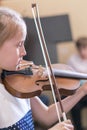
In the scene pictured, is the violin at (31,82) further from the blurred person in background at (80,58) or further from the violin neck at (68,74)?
the blurred person in background at (80,58)

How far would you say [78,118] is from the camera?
8.13 feet

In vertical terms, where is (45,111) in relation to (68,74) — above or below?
below

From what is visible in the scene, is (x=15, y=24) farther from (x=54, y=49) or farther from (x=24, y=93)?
(x=54, y=49)

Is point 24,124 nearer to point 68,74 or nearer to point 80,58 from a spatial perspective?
point 68,74

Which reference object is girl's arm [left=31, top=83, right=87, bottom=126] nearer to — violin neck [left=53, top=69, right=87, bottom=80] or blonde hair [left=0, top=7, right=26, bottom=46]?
violin neck [left=53, top=69, right=87, bottom=80]

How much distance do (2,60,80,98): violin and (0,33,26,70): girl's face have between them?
7cm

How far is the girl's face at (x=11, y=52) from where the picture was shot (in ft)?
3.41

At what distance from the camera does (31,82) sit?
3.87 feet

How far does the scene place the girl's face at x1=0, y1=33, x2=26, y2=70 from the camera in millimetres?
1039

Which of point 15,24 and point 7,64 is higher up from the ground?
point 15,24

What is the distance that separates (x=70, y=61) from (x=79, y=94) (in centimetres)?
166

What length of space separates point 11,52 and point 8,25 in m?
0.09

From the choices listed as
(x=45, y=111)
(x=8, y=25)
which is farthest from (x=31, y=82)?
(x=8, y=25)

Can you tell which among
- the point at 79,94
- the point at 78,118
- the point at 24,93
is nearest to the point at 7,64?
the point at 24,93
